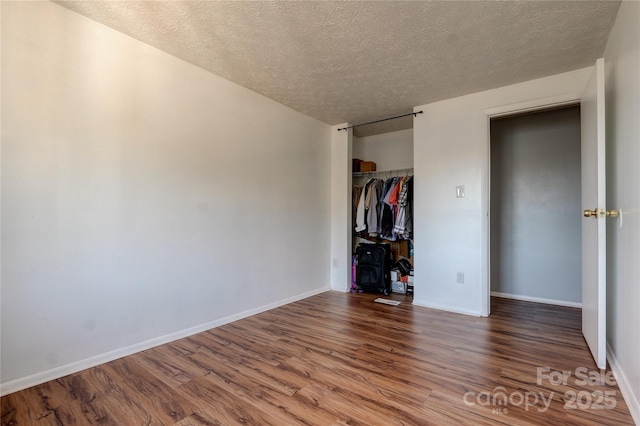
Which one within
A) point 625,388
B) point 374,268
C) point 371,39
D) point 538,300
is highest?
point 371,39

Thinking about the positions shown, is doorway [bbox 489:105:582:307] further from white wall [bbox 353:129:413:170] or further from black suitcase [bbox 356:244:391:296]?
black suitcase [bbox 356:244:391:296]

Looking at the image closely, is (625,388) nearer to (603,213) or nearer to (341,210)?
(603,213)

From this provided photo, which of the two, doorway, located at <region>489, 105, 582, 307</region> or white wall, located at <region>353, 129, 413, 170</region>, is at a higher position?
white wall, located at <region>353, 129, 413, 170</region>

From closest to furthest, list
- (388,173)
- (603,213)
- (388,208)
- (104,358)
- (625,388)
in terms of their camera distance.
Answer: (625,388), (603,213), (104,358), (388,208), (388,173)

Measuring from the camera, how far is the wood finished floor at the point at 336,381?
1.51 m

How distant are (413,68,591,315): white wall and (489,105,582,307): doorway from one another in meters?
0.77

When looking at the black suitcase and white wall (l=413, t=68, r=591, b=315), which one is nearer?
white wall (l=413, t=68, r=591, b=315)

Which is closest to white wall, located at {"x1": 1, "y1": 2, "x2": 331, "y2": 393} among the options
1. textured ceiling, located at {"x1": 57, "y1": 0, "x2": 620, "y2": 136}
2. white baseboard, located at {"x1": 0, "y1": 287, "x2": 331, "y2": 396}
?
A: white baseboard, located at {"x1": 0, "y1": 287, "x2": 331, "y2": 396}

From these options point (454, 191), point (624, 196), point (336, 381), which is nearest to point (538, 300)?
point (454, 191)

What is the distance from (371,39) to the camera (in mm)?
2203

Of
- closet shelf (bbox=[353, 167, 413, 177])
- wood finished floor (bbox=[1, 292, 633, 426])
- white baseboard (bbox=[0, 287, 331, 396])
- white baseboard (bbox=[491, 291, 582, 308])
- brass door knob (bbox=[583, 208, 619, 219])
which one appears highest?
closet shelf (bbox=[353, 167, 413, 177])

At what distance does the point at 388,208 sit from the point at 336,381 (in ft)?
8.33

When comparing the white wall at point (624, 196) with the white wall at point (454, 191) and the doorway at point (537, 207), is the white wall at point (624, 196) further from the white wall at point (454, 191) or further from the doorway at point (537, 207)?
the doorway at point (537, 207)

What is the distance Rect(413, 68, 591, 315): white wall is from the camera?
305 centimetres
